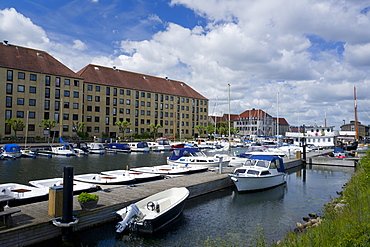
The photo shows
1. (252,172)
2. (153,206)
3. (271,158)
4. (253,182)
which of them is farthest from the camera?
(271,158)

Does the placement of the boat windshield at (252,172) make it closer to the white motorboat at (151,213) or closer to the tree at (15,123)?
the white motorboat at (151,213)

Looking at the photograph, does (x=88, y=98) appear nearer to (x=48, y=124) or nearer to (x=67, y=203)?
(x=48, y=124)


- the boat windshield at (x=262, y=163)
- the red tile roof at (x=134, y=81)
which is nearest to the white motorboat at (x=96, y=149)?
the red tile roof at (x=134, y=81)

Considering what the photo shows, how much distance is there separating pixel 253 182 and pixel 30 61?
67.4 m

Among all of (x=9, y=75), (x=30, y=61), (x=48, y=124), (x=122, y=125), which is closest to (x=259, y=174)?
(x=48, y=124)

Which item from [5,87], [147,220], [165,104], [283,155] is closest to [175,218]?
[147,220]

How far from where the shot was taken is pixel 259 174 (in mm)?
24109

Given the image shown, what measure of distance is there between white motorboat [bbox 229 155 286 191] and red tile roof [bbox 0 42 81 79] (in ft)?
206

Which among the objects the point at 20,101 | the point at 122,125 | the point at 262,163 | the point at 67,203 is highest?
the point at 20,101

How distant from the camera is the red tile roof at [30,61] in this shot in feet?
220

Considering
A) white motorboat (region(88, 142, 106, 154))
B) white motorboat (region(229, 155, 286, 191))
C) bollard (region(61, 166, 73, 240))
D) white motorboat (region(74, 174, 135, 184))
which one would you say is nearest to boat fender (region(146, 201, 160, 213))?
bollard (region(61, 166, 73, 240))

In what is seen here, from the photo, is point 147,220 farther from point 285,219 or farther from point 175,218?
point 285,219

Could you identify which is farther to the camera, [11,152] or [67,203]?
[11,152]

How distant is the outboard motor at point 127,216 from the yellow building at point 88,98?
54479 millimetres
